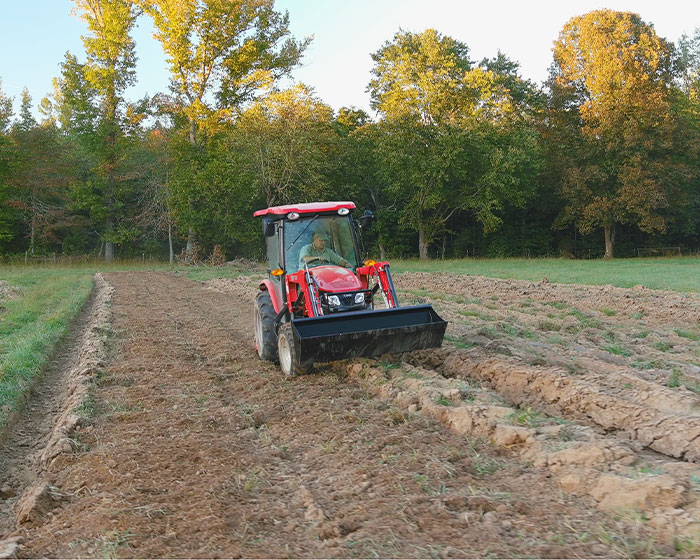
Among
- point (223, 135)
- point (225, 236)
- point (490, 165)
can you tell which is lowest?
point (225, 236)

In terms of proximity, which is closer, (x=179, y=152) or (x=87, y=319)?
(x=87, y=319)

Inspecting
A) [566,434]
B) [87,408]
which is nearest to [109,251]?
[87,408]

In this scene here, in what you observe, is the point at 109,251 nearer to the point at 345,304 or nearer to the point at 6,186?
the point at 6,186

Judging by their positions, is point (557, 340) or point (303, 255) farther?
point (557, 340)

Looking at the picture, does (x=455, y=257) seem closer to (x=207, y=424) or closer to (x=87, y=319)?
(x=87, y=319)

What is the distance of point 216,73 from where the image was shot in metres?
34.3

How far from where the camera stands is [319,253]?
7.71 m

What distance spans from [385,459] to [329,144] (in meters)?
29.7

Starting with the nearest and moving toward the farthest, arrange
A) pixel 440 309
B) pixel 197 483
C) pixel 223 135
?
pixel 197 483 < pixel 440 309 < pixel 223 135

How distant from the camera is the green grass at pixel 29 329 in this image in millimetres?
6766

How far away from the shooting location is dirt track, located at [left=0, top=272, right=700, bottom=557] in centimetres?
341

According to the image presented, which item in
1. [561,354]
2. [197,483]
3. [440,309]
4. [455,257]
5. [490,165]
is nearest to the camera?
[197,483]

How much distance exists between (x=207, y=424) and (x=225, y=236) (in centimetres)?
3055

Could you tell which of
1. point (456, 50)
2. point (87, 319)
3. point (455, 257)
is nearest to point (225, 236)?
point (455, 257)
